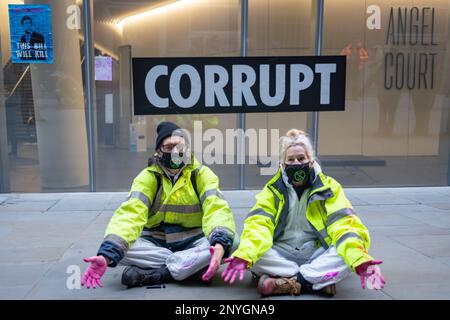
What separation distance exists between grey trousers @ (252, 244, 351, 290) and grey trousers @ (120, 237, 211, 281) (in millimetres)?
416

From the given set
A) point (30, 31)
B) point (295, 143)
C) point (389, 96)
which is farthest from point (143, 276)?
point (389, 96)

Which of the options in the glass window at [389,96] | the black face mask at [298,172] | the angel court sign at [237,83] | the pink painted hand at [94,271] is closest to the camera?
the pink painted hand at [94,271]

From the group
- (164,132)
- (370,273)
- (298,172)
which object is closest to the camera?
(370,273)

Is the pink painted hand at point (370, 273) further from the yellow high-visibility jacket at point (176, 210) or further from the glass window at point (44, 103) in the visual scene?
the glass window at point (44, 103)

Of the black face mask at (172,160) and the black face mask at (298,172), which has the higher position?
the black face mask at (172,160)

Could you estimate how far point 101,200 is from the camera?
747 centimetres

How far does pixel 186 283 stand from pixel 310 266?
99 centimetres

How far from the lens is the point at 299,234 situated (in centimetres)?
403

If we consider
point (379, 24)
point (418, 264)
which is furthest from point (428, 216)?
point (379, 24)

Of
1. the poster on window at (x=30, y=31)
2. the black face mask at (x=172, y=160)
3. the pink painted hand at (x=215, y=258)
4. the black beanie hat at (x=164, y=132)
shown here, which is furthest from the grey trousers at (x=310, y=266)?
the poster on window at (x=30, y=31)

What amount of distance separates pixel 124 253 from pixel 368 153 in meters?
5.64

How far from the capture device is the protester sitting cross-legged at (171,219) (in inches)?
154

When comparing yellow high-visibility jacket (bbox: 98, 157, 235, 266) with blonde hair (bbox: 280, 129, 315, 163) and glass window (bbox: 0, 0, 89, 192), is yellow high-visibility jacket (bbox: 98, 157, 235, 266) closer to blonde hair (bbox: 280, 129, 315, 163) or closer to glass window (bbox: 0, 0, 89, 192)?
blonde hair (bbox: 280, 129, 315, 163)

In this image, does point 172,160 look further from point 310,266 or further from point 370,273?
point 370,273
